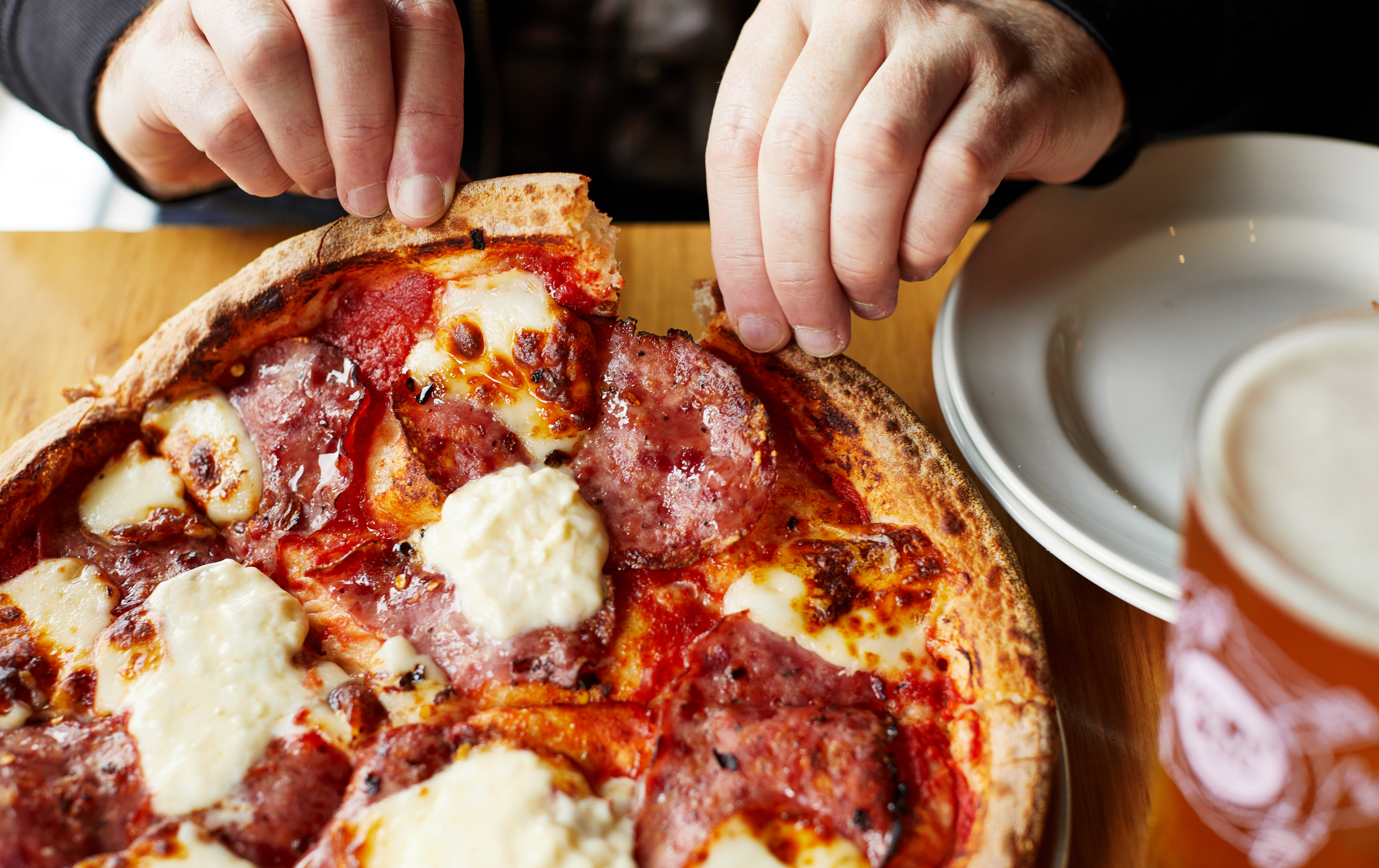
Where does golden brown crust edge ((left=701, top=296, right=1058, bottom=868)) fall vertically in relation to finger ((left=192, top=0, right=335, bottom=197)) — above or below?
below

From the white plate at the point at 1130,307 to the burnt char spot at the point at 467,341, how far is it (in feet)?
2.36

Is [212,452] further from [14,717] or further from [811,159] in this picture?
[811,159]

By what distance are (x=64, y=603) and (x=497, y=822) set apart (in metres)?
0.68

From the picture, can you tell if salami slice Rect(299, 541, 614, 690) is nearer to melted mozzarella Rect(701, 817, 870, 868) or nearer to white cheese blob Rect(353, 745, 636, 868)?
white cheese blob Rect(353, 745, 636, 868)

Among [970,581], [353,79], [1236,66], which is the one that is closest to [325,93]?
[353,79]

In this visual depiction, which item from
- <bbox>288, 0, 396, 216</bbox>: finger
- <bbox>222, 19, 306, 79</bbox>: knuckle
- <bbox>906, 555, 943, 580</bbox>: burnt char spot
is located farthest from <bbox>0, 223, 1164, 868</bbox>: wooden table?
<bbox>222, 19, 306, 79</bbox>: knuckle

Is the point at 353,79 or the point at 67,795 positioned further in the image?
the point at 353,79

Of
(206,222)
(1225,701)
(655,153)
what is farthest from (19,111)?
(1225,701)

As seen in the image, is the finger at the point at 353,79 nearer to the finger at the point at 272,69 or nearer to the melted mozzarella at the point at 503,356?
the finger at the point at 272,69

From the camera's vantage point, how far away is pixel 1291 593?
0.60 metres

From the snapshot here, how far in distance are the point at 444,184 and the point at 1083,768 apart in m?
1.20

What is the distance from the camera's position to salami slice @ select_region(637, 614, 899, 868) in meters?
1.07

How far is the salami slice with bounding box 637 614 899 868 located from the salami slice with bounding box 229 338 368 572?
1.91ft

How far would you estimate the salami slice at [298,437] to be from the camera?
1358mm
